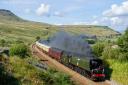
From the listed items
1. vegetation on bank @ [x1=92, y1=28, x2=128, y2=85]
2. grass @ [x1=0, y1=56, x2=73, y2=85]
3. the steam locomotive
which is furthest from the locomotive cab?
grass @ [x1=0, y1=56, x2=73, y2=85]

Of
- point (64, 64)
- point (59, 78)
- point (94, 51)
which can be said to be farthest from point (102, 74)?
point (64, 64)

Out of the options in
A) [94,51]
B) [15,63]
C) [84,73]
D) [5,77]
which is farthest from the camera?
[94,51]

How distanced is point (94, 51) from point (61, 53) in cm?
765

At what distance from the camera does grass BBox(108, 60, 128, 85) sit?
3541 cm

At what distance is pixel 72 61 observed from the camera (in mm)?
47188

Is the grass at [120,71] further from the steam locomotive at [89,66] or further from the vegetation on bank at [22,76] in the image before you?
the vegetation on bank at [22,76]

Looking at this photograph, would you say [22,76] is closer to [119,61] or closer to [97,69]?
[97,69]

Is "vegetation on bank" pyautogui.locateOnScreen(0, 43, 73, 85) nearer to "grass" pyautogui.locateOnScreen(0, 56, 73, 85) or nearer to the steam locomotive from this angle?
"grass" pyautogui.locateOnScreen(0, 56, 73, 85)

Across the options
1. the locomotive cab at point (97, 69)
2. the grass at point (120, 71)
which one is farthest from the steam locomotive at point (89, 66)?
the grass at point (120, 71)

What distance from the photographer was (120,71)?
1433 inches

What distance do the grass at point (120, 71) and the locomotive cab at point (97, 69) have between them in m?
1.26

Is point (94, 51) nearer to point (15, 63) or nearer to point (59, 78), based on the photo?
point (59, 78)

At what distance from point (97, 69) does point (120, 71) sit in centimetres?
289

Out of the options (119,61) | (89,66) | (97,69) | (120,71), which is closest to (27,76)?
(89,66)
